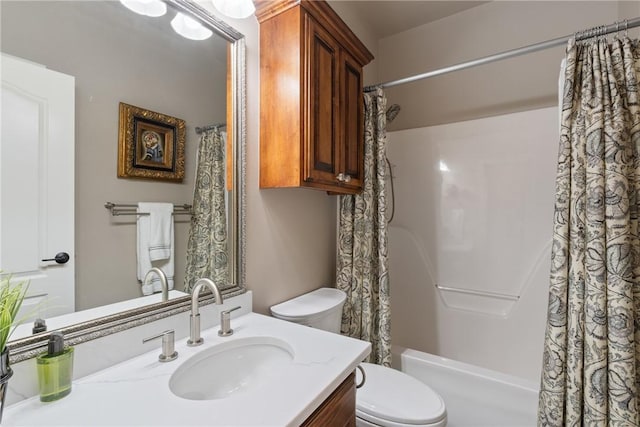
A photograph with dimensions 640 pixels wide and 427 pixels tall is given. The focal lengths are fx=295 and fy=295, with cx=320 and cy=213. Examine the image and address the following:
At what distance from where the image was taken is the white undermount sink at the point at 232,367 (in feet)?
2.86

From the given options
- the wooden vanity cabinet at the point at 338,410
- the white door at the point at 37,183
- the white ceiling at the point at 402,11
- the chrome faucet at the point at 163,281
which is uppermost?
the white ceiling at the point at 402,11

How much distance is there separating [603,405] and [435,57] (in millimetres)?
2348

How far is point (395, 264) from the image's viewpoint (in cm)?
236

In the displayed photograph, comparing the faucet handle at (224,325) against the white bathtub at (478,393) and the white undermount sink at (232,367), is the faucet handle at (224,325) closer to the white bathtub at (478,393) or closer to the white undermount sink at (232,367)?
the white undermount sink at (232,367)

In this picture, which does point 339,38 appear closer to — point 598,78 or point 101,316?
point 598,78

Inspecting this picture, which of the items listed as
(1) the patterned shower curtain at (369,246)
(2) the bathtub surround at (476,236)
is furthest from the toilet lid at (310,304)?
(2) the bathtub surround at (476,236)

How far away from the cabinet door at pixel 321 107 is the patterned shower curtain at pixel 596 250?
97cm

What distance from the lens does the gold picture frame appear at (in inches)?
34.9

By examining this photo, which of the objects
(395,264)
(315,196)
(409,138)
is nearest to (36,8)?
(315,196)

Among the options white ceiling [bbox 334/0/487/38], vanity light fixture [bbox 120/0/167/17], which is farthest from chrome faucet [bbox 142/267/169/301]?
white ceiling [bbox 334/0/487/38]

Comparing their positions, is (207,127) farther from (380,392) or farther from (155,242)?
(380,392)

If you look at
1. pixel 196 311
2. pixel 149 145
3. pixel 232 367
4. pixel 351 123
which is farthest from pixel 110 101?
pixel 351 123

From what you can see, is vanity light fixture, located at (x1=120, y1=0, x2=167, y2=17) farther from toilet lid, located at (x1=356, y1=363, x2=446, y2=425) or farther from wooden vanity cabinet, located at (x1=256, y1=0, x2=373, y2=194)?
toilet lid, located at (x1=356, y1=363, x2=446, y2=425)

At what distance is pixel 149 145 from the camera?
95 cm
